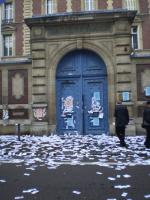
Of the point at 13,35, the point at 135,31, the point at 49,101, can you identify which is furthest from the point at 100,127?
the point at 13,35

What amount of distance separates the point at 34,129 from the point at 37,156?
17.0ft

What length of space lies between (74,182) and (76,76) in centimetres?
919

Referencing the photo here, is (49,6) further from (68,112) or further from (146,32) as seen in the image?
(68,112)

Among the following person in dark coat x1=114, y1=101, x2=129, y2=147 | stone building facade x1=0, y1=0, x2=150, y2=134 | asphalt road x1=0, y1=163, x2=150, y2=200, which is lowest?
asphalt road x1=0, y1=163, x2=150, y2=200

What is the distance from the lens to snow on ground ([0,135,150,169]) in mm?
9316

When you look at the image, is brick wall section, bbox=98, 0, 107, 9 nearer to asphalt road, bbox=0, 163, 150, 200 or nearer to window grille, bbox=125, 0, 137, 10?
window grille, bbox=125, 0, 137, 10

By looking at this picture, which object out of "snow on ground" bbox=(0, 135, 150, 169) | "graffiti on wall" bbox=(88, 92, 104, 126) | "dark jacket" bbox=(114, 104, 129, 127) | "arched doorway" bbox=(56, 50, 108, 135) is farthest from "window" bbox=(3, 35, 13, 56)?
"dark jacket" bbox=(114, 104, 129, 127)

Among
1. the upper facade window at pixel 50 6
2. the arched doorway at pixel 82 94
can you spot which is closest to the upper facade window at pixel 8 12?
the upper facade window at pixel 50 6

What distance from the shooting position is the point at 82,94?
51.9ft

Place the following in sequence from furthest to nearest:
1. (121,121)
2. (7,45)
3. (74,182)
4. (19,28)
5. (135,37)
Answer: (7,45) < (19,28) < (135,37) < (121,121) < (74,182)

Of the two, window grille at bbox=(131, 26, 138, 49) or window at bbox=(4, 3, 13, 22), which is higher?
window at bbox=(4, 3, 13, 22)

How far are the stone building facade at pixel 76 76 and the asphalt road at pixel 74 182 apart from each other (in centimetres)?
695

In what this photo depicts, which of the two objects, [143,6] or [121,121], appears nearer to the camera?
[121,121]

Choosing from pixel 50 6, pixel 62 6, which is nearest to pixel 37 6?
pixel 50 6
